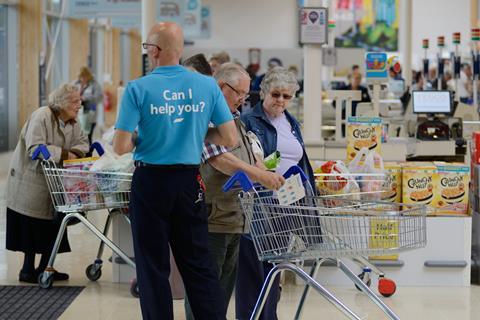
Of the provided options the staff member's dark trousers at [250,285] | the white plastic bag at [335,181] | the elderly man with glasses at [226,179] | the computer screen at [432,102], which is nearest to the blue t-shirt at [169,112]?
the elderly man with glasses at [226,179]

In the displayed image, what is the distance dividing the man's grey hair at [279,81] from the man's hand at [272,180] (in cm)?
91

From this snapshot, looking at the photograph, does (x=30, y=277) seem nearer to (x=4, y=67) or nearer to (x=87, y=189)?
(x=87, y=189)

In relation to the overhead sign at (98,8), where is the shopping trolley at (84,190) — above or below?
below

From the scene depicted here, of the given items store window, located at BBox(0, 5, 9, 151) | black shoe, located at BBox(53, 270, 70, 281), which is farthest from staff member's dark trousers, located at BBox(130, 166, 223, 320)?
store window, located at BBox(0, 5, 9, 151)

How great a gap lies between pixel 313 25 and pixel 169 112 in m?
4.38

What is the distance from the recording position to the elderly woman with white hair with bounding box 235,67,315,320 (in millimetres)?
4992

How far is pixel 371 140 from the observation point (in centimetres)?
682

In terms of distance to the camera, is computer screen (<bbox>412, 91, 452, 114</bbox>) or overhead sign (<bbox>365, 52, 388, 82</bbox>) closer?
overhead sign (<bbox>365, 52, 388, 82</bbox>)

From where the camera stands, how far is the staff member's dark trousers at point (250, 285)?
16.4 ft

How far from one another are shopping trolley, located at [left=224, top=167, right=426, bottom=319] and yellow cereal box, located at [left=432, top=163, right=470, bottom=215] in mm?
2351

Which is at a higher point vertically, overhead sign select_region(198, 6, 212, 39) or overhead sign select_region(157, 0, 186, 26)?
overhead sign select_region(198, 6, 212, 39)

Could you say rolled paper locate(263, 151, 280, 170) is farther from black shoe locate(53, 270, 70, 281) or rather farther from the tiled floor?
black shoe locate(53, 270, 70, 281)

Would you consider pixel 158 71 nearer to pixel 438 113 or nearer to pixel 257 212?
pixel 257 212

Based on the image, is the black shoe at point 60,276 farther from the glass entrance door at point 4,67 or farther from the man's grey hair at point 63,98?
the glass entrance door at point 4,67
